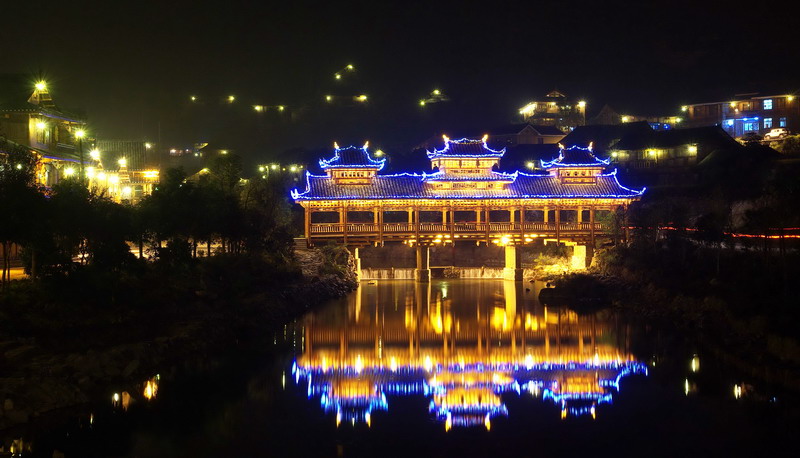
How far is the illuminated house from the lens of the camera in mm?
50406

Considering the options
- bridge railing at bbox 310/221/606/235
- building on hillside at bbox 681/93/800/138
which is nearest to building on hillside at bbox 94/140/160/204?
bridge railing at bbox 310/221/606/235

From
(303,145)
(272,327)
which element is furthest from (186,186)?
(303,145)

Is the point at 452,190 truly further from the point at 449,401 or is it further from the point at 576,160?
the point at 449,401

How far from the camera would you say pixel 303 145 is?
89438 mm

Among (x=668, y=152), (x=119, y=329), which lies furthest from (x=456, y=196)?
(x=119, y=329)

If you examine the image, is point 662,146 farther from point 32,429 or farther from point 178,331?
point 32,429

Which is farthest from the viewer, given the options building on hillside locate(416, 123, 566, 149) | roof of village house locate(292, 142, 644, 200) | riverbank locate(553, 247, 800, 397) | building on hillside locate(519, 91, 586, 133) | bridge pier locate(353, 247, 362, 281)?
building on hillside locate(519, 91, 586, 133)

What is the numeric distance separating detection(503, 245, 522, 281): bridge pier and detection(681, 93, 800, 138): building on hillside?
3863cm

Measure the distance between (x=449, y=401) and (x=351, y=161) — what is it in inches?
1171

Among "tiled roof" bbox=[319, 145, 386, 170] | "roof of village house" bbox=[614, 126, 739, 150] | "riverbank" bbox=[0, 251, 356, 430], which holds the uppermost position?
"roof of village house" bbox=[614, 126, 739, 150]

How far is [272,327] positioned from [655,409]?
18824 mm

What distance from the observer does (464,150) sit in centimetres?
5234

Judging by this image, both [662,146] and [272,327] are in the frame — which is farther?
[662,146]

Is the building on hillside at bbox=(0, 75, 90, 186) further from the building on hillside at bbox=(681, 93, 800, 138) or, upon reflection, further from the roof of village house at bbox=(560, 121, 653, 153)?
the building on hillside at bbox=(681, 93, 800, 138)
